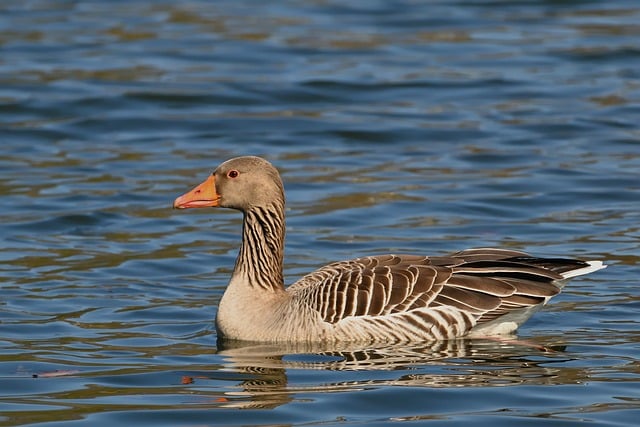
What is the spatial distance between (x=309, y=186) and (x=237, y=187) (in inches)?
232

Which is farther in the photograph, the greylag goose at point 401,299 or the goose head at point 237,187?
the goose head at point 237,187

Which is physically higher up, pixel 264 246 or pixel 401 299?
pixel 264 246

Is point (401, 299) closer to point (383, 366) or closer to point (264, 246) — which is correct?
point (383, 366)

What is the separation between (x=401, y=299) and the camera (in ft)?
39.1

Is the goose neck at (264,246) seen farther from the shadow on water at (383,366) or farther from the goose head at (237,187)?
the shadow on water at (383,366)

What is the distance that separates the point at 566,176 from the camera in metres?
18.5

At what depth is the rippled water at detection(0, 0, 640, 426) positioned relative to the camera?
34.6 ft

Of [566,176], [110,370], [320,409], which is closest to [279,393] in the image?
[320,409]

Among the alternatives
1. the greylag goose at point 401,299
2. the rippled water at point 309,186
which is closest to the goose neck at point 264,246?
the greylag goose at point 401,299

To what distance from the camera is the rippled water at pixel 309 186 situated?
10.5 m

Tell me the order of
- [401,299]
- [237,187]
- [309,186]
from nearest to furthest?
[401,299] → [237,187] → [309,186]

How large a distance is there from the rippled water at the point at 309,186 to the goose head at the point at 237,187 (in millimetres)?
1157

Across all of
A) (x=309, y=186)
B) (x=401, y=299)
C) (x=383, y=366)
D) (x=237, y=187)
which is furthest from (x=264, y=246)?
(x=309, y=186)

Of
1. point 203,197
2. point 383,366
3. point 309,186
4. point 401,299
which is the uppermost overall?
point 203,197
